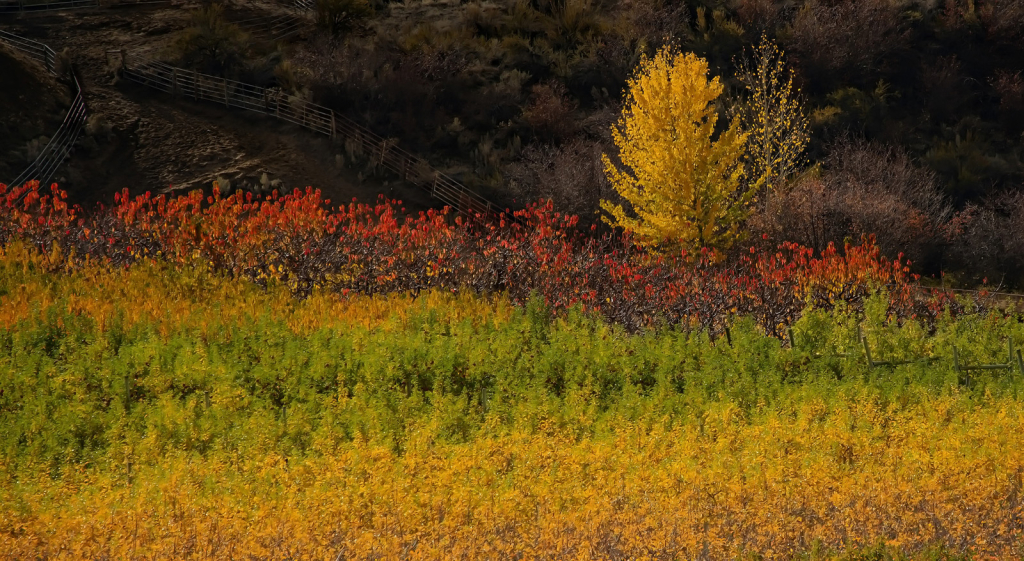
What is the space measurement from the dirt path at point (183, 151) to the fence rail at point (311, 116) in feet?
1.16

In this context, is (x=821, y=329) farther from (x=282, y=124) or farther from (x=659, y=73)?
(x=282, y=124)

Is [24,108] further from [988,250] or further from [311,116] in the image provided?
[988,250]

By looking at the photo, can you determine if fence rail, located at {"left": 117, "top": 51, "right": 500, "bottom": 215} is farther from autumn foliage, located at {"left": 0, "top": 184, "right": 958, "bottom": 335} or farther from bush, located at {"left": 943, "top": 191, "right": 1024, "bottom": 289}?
bush, located at {"left": 943, "top": 191, "right": 1024, "bottom": 289}

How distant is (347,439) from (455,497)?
1.82m

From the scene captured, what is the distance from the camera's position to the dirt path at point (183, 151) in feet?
81.9

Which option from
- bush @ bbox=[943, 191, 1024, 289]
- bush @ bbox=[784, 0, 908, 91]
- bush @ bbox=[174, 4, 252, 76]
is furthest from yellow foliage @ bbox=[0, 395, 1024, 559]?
bush @ bbox=[784, 0, 908, 91]

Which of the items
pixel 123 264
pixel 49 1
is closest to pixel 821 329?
pixel 123 264

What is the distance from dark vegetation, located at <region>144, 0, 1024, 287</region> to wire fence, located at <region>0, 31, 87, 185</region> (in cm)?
564

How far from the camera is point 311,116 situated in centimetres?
2764

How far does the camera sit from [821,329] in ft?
36.1

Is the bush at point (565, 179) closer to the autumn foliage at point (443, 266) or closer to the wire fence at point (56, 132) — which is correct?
the autumn foliage at point (443, 266)

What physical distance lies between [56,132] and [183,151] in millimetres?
3381

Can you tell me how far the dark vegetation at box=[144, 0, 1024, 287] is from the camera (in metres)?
24.1

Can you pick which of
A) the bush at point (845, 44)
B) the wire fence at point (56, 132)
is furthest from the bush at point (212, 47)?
the bush at point (845, 44)
